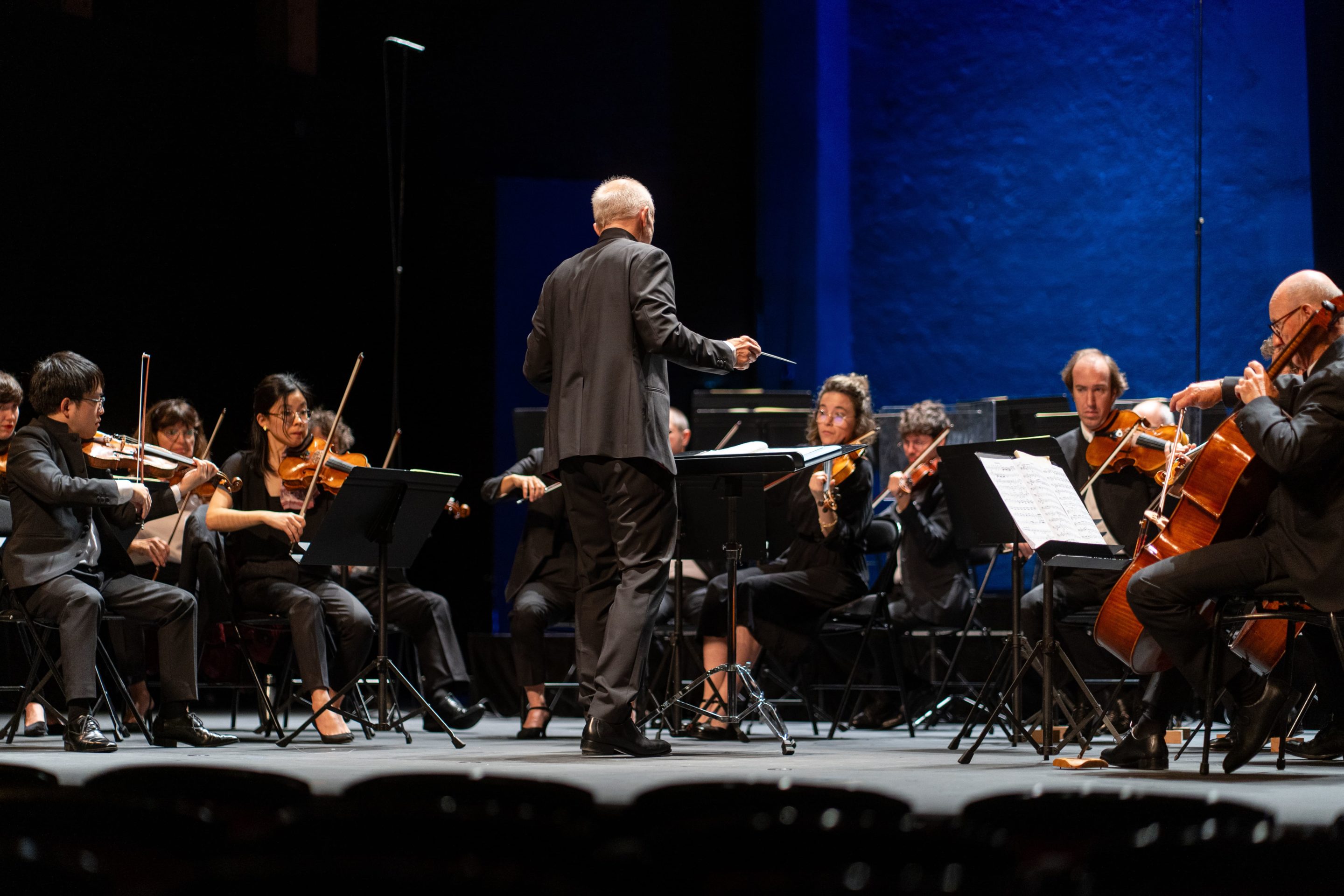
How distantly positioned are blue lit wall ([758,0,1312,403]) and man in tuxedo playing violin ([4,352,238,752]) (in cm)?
388

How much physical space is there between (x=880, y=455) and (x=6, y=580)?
3549 millimetres

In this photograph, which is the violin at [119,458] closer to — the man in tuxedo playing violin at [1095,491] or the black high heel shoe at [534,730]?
the black high heel shoe at [534,730]

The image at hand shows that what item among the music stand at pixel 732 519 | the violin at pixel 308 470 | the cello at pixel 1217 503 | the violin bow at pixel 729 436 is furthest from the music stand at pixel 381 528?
the cello at pixel 1217 503

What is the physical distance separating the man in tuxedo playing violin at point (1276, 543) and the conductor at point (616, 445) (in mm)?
1244

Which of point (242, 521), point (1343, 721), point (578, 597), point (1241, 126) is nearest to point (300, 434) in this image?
point (242, 521)

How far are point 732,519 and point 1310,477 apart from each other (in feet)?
5.67

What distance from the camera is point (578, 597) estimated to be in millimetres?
4039

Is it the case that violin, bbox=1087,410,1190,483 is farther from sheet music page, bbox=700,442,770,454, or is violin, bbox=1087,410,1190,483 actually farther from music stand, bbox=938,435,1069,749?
sheet music page, bbox=700,442,770,454

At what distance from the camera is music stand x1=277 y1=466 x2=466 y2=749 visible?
15.0 ft

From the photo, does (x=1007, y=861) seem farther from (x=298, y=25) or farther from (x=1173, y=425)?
(x=298, y=25)

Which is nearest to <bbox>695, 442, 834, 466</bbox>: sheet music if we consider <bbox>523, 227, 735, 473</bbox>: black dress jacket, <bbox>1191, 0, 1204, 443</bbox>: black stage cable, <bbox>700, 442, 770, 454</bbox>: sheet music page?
<bbox>700, 442, 770, 454</bbox>: sheet music page

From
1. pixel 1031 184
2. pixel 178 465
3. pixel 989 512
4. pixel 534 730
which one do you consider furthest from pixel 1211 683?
pixel 1031 184

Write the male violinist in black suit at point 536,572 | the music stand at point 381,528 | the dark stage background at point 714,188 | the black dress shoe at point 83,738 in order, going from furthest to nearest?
1. the dark stage background at point 714,188
2. the male violinist in black suit at point 536,572
3. the music stand at point 381,528
4. the black dress shoe at point 83,738

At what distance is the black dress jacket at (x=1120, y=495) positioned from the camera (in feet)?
16.1
